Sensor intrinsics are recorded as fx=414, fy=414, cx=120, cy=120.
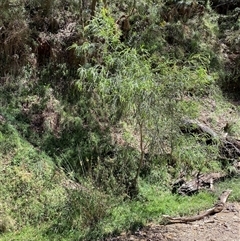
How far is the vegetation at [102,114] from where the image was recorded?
6.12 m

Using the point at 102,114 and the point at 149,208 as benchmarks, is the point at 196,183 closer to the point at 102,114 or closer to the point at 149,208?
the point at 149,208

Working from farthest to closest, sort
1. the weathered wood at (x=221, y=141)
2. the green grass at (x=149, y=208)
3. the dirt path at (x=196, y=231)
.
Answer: the weathered wood at (x=221, y=141)
the green grass at (x=149, y=208)
the dirt path at (x=196, y=231)

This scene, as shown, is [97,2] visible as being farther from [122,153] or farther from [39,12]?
[122,153]

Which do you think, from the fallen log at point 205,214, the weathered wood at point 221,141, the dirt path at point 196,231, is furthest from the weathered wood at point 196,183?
the dirt path at point 196,231

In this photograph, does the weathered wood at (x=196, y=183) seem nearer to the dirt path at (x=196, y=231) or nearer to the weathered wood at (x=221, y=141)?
the weathered wood at (x=221, y=141)

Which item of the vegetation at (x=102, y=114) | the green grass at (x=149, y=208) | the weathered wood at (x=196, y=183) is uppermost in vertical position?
the vegetation at (x=102, y=114)

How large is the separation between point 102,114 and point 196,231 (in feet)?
13.4

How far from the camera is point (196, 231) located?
→ 5.63 m

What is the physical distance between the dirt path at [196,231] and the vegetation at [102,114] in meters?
0.26

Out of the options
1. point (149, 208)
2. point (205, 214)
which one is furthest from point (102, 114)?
point (205, 214)

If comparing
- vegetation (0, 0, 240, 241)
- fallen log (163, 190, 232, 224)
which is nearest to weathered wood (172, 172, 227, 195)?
vegetation (0, 0, 240, 241)

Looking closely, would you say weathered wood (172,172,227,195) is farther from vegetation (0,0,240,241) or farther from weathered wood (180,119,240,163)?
weathered wood (180,119,240,163)

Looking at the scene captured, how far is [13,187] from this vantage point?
267 inches

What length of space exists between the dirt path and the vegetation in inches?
10.1
